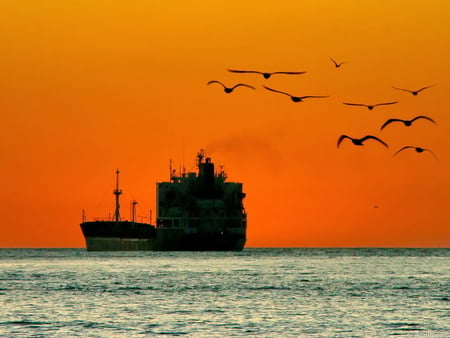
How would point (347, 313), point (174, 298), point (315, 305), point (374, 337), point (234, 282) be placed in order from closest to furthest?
point (374, 337) → point (347, 313) → point (315, 305) → point (174, 298) → point (234, 282)

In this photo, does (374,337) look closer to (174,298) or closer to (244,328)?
(244,328)

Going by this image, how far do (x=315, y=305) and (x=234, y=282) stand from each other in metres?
29.9

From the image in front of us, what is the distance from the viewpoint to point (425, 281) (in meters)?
113

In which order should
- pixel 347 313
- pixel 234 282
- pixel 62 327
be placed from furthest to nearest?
1. pixel 234 282
2. pixel 347 313
3. pixel 62 327

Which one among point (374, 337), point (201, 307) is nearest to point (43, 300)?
point (201, 307)

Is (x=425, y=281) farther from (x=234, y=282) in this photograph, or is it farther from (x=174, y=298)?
(x=174, y=298)

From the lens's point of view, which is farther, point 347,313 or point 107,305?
point 107,305

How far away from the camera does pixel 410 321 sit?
69688mm

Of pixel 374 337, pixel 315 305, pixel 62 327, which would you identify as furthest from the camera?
pixel 315 305

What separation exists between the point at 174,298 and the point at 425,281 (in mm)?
32044

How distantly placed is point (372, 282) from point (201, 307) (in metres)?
35.9

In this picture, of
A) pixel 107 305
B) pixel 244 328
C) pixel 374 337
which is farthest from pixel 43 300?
pixel 374 337

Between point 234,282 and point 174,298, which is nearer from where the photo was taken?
point 174,298

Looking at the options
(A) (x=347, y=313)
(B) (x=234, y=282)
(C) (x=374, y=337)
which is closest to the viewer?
(C) (x=374, y=337)
